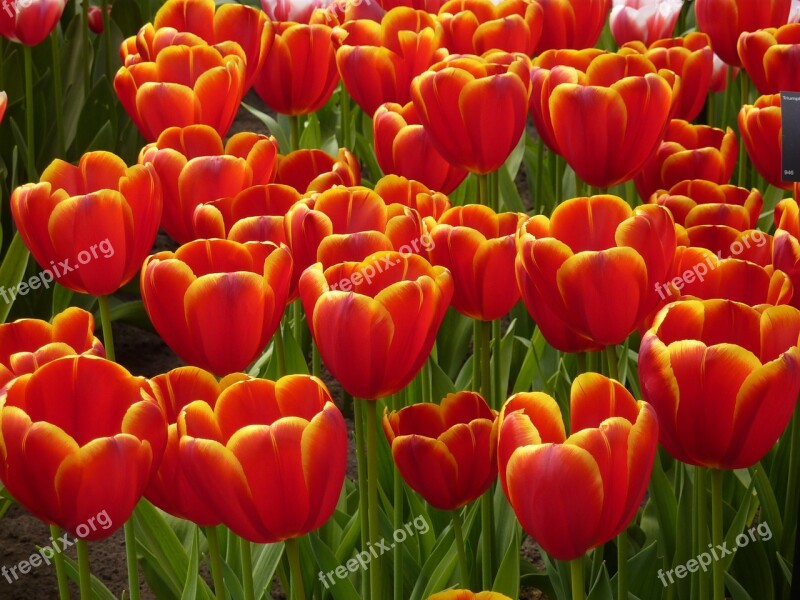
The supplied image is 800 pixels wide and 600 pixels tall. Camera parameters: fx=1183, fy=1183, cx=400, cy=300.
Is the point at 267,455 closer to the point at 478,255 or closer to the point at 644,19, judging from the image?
the point at 478,255

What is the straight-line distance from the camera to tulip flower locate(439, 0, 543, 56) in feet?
5.42

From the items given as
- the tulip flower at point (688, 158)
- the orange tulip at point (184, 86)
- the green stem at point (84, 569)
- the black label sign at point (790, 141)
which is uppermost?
the orange tulip at point (184, 86)

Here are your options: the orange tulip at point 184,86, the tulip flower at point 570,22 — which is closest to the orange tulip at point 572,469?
the orange tulip at point 184,86

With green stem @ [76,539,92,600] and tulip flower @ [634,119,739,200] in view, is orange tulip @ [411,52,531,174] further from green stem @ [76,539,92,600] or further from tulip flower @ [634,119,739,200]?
green stem @ [76,539,92,600]

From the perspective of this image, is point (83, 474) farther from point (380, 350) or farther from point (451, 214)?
point (451, 214)

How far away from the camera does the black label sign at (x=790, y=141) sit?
1.16 m

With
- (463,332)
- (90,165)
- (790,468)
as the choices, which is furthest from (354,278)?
(463,332)

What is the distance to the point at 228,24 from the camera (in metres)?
1.71

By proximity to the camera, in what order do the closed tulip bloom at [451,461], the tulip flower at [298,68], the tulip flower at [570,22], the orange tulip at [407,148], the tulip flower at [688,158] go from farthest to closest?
the tulip flower at [570,22]
the tulip flower at [298,68]
the tulip flower at [688,158]
the orange tulip at [407,148]
the closed tulip bloom at [451,461]

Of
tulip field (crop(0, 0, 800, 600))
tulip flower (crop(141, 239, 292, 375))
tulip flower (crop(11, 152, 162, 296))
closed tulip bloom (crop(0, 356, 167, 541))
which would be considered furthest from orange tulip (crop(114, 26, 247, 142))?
closed tulip bloom (crop(0, 356, 167, 541))

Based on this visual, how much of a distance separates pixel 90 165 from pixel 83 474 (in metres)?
0.56

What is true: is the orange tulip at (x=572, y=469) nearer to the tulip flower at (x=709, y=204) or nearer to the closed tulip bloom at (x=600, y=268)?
the closed tulip bloom at (x=600, y=268)

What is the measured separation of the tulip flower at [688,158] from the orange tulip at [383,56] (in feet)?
1.04

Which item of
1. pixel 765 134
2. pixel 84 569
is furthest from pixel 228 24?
pixel 84 569
